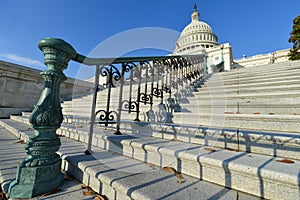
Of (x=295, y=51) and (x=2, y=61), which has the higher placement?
(x=295, y=51)

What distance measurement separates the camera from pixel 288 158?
1217 millimetres

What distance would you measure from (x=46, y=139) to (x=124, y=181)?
70 centimetres

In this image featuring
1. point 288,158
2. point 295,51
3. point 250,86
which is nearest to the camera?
point 288,158

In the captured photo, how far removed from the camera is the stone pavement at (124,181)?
0.93 m

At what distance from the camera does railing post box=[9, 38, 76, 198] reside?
3.48ft

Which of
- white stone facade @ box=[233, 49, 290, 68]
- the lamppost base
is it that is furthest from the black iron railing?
white stone facade @ box=[233, 49, 290, 68]

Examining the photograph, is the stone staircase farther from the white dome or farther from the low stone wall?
the white dome

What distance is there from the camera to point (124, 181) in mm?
1047

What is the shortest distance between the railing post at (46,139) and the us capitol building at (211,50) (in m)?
13.3

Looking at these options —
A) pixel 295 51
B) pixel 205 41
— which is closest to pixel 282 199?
pixel 295 51

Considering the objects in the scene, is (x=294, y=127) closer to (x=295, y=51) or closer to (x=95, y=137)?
(x=95, y=137)

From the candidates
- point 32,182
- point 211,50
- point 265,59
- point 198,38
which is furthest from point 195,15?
point 32,182

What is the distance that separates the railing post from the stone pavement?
0.43ft

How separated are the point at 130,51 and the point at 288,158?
2437mm
